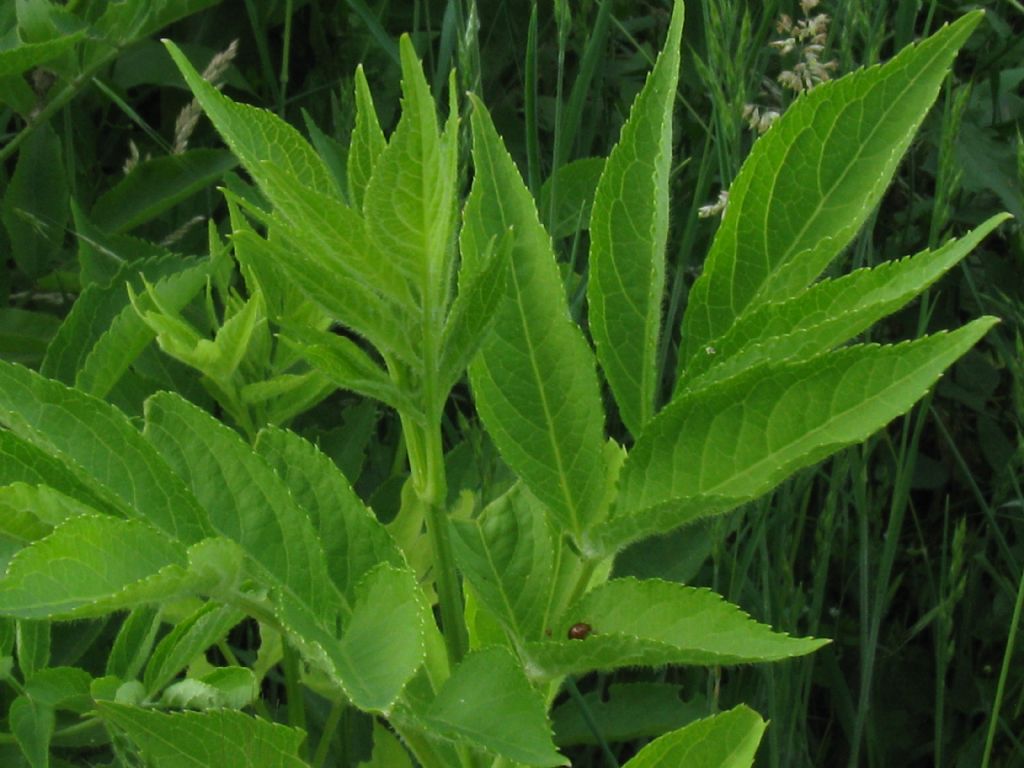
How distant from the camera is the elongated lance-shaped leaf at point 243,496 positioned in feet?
2.63

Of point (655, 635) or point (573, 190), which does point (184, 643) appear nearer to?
point (655, 635)

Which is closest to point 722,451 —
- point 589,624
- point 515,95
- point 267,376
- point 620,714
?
point 589,624

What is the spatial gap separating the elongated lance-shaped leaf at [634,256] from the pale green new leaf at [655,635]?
0.34ft

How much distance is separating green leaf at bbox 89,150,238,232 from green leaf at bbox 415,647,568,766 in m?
1.17

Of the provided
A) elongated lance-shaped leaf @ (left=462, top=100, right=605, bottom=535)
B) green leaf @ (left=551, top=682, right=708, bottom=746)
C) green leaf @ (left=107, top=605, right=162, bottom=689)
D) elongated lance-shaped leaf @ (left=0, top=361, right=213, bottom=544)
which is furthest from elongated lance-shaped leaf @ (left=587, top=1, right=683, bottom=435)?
green leaf @ (left=551, top=682, right=708, bottom=746)

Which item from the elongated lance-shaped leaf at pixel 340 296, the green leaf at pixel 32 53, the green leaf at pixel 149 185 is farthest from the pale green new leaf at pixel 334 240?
the green leaf at pixel 149 185

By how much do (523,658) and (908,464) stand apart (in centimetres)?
86

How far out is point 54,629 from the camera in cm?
144

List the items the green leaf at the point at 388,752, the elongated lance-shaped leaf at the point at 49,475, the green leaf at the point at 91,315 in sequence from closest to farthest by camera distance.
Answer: the elongated lance-shaped leaf at the point at 49,475 → the green leaf at the point at 388,752 → the green leaf at the point at 91,315

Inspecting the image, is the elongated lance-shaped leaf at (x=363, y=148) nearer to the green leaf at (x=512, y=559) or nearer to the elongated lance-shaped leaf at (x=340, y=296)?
the elongated lance-shaped leaf at (x=340, y=296)

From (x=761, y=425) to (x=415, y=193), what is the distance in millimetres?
226

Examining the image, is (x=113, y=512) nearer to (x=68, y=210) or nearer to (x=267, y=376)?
(x=267, y=376)

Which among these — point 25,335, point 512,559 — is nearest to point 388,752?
point 512,559

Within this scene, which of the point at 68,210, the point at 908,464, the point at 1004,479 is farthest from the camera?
the point at 68,210
